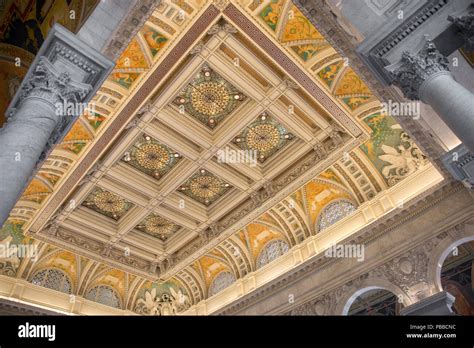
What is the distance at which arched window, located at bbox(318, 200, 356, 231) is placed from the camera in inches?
559

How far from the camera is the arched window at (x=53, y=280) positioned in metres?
16.7

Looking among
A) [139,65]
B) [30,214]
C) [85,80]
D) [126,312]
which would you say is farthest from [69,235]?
[85,80]

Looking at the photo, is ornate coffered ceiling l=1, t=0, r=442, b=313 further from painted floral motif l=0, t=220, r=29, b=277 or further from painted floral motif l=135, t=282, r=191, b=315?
painted floral motif l=135, t=282, r=191, b=315

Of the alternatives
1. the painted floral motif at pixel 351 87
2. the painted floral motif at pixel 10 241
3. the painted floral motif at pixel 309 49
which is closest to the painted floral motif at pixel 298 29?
the painted floral motif at pixel 309 49

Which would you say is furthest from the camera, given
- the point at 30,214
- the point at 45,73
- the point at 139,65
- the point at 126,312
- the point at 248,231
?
the point at 126,312

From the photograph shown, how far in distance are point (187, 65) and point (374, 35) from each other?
612 centimetres

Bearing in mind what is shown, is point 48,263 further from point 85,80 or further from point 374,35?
point 374,35

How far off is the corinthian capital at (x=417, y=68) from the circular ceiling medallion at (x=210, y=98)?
273 inches

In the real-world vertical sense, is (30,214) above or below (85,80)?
above

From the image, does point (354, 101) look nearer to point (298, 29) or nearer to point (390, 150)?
point (390, 150)

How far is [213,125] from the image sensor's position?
12.6m

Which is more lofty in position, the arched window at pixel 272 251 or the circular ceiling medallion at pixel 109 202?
the circular ceiling medallion at pixel 109 202
